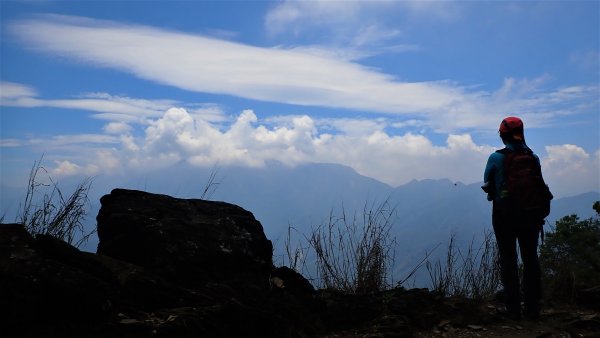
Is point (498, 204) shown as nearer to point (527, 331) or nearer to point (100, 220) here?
point (527, 331)

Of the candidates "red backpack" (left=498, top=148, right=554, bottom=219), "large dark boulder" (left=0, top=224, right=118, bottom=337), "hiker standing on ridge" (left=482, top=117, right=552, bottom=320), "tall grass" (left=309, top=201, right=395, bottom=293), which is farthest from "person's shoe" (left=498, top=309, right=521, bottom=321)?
"large dark boulder" (left=0, top=224, right=118, bottom=337)

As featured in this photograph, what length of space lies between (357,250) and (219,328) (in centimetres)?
302

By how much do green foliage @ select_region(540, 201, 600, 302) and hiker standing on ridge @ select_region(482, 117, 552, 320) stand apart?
4.71ft

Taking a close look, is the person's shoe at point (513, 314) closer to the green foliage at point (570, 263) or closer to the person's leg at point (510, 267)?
the person's leg at point (510, 267)

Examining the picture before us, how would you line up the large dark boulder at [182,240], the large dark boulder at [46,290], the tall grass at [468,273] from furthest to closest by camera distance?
A: the tall grass at [468,273], the large dark boulder at [182,240], the large dark boulder at [46,290]

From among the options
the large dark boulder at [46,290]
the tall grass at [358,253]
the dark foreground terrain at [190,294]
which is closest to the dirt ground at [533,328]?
the dark foreground terrain at [190,294]

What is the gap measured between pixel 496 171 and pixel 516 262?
3.42 ft

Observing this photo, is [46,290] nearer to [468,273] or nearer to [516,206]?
[516,206]

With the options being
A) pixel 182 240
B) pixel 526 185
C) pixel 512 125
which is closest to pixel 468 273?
pixel 526 185

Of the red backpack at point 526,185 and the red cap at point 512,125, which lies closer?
the red backpack at point 526,185

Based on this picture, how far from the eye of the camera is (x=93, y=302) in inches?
139

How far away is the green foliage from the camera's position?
6.95m

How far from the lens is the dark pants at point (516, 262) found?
5.68m

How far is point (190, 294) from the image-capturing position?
4219 millimetres
